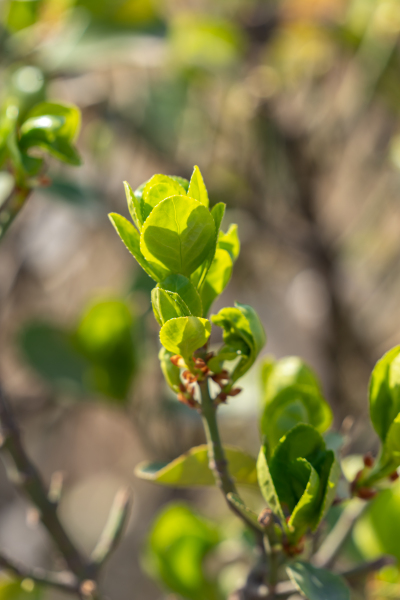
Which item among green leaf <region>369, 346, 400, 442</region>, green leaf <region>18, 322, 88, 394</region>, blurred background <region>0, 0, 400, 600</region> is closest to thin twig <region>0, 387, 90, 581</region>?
green leaf <region>369, 346, 400, 442</region>

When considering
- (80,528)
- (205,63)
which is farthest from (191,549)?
(80,528)

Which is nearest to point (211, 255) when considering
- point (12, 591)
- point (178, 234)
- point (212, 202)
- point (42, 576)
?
point (178, 234)

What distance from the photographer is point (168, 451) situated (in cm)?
99

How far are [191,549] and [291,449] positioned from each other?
26cm

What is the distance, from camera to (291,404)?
31cm

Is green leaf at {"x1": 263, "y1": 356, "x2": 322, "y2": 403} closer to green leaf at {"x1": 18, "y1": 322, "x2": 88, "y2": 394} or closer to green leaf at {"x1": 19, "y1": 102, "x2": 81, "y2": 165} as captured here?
green leaf at {"x1": 19, "y1": 102, "x2": 81, "y2": 165}

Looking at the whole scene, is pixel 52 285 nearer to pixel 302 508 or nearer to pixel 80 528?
pixel 80 528

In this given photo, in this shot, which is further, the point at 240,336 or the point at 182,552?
the point at 182,552

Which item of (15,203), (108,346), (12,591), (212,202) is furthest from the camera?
(212,202)

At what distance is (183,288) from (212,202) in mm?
843

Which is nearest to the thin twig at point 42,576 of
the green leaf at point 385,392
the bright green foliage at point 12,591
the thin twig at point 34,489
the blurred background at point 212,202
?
the thin twig at point 34,489

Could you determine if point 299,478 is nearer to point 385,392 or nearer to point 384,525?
point 385,392

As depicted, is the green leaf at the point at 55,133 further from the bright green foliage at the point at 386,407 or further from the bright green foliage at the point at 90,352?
the bright green foliage at the point at 90,352

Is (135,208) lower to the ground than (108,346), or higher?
higher
